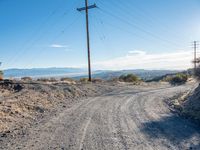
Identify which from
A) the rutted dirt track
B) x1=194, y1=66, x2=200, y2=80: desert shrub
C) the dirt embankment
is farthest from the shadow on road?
x1=194, y1=66, x2=200, y2=80: desert shrub

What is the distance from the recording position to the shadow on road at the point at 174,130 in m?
10.0

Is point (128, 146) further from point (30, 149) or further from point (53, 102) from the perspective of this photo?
point (53, 102)

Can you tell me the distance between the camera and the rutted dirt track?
9547 millimetres

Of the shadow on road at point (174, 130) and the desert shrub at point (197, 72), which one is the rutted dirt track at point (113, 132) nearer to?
the shadow on road at point (174, 130)

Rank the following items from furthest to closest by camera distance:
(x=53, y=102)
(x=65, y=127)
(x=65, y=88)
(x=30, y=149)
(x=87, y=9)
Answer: (x=87, y=9) < (x=65, y=88) < (x=53, y=102) < (x=65, y=127) < (x=30, y=149)

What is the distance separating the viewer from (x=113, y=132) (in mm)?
11219

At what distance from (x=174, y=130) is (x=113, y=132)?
96.3 inches

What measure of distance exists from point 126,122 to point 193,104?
5.99 meters

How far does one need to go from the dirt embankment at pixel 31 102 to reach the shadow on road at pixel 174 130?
213 inches

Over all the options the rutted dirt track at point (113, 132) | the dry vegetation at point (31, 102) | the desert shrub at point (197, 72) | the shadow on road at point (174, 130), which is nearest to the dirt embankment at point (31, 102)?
the dry vegetation at point (31, 102)

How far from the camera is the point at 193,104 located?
17.2m

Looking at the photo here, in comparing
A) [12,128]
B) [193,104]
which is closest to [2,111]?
[12,128]

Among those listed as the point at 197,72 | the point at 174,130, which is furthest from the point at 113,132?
the point at 197,72

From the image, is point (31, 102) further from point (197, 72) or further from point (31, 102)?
point (197, 72)
